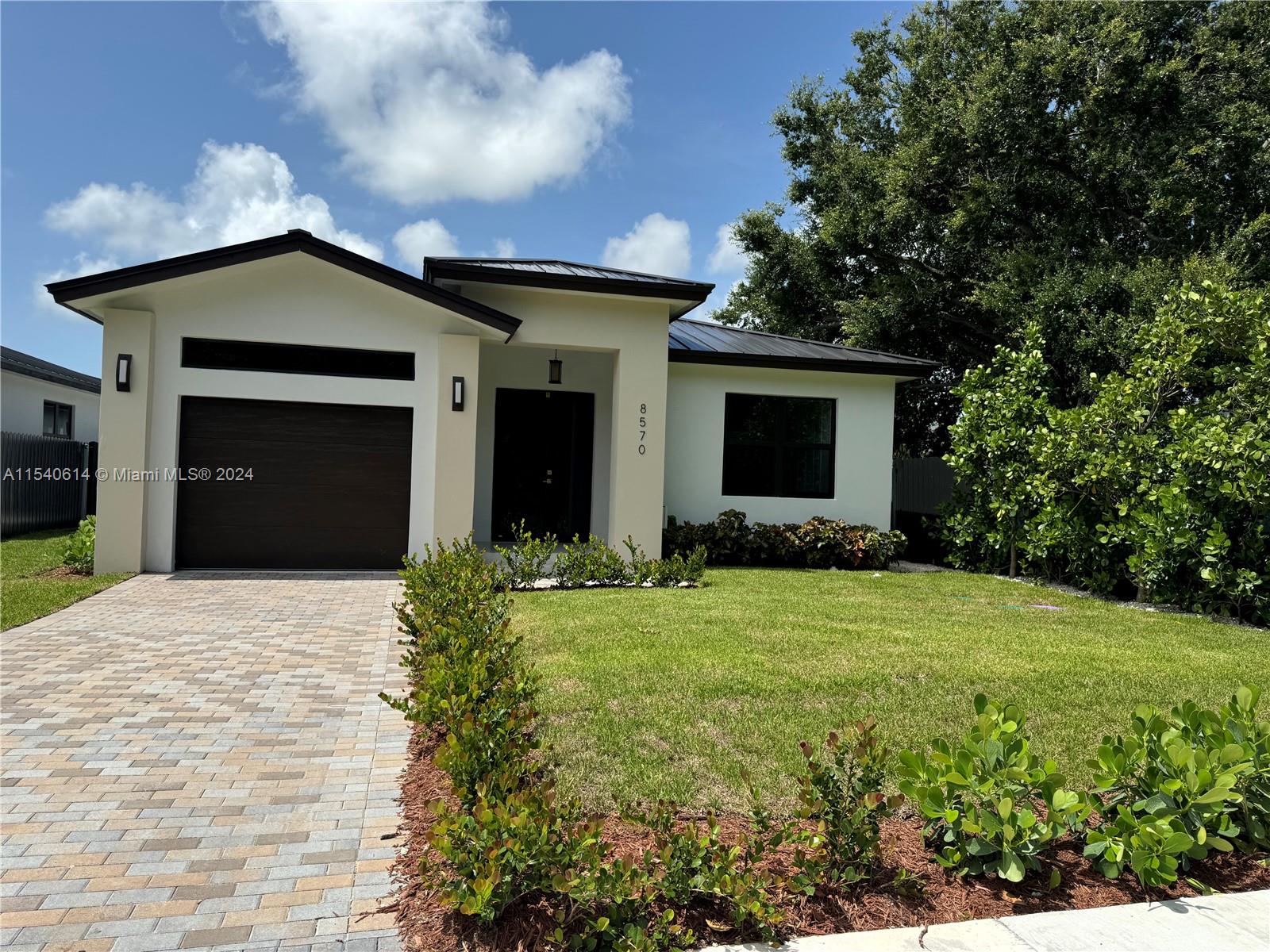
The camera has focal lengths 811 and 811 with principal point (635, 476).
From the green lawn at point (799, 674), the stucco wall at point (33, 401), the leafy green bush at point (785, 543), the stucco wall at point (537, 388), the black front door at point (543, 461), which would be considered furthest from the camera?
the stucco wall at point (33, 401)

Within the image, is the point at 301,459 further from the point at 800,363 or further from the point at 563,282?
the point at 800,363

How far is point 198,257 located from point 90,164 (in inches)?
190

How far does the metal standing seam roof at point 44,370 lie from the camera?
17531 millimetres

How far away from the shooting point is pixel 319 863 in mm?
3328

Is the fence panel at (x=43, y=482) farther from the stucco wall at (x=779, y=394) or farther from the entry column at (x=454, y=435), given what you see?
the stucco wall at (x=779, y=394)

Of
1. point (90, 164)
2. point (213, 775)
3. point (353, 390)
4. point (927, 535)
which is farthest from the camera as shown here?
point (927, 535)

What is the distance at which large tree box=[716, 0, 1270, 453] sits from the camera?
15.1m

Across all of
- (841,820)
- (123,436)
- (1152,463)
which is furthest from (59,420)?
(1152,463)

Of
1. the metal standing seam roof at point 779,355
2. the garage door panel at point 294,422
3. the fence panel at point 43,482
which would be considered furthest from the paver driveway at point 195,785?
the fence panel at point 43,482

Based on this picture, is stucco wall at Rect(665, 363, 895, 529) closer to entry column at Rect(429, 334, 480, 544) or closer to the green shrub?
entry column at Rect(429, 334, 480, 544)

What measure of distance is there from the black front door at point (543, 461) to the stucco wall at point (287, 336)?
275cm

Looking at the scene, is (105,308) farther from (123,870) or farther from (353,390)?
(123,870)

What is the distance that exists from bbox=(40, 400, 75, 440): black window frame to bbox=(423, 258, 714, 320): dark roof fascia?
42.1 feet

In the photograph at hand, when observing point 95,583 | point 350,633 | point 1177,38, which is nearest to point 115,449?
point 95,583
